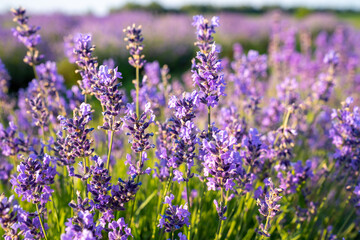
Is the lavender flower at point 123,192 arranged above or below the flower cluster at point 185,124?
below

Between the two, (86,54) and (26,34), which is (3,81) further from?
(86,54)

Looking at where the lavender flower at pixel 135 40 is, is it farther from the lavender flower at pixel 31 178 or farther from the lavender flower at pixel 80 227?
A: the lavender flower at pixel 80 227

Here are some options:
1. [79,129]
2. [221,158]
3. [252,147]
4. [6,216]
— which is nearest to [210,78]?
[221,158]

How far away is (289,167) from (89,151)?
1434 millimetres

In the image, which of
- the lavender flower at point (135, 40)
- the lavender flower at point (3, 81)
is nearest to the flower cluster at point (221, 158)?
the lavender flower at point (135, 40)

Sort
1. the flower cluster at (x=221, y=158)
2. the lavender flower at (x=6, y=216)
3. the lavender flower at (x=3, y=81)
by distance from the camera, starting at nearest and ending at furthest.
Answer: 1. the lavender flower at (x=6, y=216)
2. the flower cluster at (x=221, y=158)
3. the lavender flower at (x=3, y=81)

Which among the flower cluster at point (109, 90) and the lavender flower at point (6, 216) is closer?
the lavender flower at point (6, 216)

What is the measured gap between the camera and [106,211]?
5.26 feet

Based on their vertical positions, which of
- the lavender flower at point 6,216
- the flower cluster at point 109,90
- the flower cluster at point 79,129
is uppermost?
the flower cluster at point 109,90

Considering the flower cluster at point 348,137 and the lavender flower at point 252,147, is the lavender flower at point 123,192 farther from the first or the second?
the flower cluster at point 348,137

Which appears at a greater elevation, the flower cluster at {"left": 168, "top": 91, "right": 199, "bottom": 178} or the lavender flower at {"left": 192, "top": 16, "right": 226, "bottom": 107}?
the lavender flower at {"left": 192, "top": 16, "right": 226, "bottom": 107}

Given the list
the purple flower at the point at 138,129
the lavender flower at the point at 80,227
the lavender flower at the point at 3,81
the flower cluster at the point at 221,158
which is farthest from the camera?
the lavender flower at the point at 3,81

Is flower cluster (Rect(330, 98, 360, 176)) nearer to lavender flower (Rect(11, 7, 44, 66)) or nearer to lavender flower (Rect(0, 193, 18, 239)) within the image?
lavender flower (Rect(0, 193, 18, 239))

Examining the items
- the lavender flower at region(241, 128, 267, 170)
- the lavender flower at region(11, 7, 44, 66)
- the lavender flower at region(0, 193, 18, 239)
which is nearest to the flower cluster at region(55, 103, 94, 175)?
the lavender flower at region(0, 193, 18, 239)
